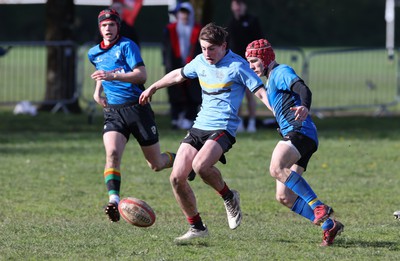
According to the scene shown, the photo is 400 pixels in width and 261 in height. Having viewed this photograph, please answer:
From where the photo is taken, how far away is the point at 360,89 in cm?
2842

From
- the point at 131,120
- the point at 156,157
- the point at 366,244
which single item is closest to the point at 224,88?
the point at 131,120

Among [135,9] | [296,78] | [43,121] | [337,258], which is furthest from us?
[135,9]

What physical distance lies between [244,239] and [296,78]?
149 cm

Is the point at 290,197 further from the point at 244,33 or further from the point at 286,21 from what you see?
the point at 286,21

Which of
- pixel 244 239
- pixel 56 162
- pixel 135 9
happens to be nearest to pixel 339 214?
pixel 244 239

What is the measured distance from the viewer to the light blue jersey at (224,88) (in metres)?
8.93

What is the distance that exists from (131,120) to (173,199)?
7.39 ft

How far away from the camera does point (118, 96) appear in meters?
10.3

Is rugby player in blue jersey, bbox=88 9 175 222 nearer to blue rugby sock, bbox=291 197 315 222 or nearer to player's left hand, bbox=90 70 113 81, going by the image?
player's left hand, bbox=90 70 113 81

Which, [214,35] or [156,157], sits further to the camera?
[156,157]

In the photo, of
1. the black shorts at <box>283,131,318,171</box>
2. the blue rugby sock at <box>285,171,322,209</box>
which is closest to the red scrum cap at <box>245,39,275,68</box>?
the black shorts at <box>283,131,318,171</box>

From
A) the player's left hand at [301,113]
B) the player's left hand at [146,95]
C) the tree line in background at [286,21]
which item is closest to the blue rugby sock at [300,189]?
the player's left hand at [301,113]

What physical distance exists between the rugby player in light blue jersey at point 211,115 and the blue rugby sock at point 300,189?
649mm

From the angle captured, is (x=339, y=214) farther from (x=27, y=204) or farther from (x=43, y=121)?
(x=43, y=121)
